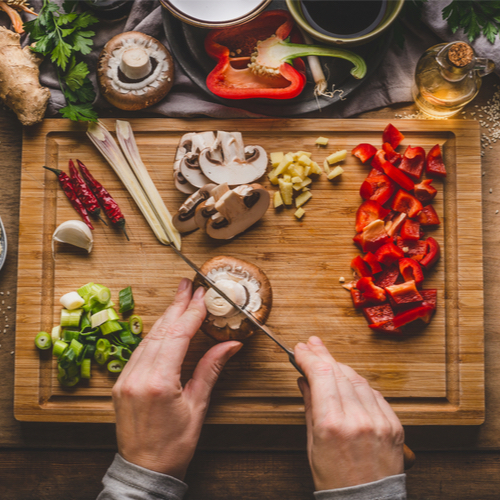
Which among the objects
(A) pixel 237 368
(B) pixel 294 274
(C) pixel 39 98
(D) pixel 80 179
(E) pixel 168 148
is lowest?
(A) pixel 237 368

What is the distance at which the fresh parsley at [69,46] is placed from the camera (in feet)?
8.36

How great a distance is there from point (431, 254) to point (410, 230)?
0.21m

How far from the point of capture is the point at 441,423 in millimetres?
2572

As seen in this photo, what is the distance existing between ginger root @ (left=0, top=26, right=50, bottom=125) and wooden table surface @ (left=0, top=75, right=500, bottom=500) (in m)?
1.45

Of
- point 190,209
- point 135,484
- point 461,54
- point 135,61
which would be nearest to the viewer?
point 135,484

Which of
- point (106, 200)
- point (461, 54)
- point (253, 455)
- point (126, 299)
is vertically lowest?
point (253, 455)

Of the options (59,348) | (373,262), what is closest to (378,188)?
(373,262)

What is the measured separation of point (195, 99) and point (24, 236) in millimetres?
1489

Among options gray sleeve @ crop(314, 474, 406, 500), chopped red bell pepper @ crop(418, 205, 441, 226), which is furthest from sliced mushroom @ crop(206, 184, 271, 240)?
gray sleeve @ crop(314, 474, 406, 500)

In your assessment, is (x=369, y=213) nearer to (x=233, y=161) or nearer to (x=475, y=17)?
(x=233, y=161)

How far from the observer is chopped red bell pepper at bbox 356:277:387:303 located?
8.34 feet

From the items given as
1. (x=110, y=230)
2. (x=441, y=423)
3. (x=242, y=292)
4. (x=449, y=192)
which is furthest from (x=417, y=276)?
(x=110, y=230)

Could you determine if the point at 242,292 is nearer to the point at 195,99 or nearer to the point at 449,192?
the point at 195,99

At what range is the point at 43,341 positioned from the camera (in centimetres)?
259
